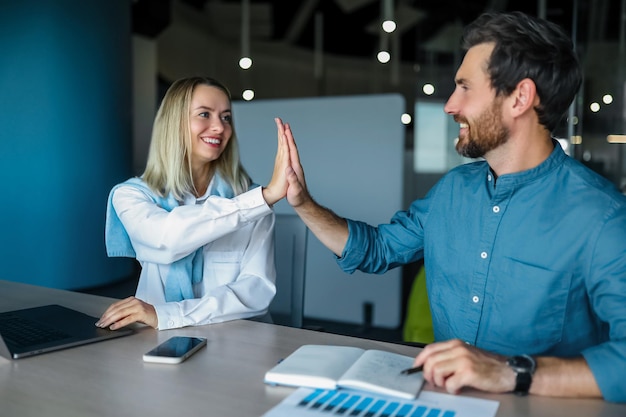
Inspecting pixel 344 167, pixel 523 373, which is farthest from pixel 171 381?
pixel 344 167

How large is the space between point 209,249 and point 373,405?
3.33 ft

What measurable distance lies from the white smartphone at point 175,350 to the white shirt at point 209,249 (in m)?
0.16

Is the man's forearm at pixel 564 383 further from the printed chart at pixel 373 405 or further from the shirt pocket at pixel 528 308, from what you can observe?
the shirt pocket at pixel 528 308

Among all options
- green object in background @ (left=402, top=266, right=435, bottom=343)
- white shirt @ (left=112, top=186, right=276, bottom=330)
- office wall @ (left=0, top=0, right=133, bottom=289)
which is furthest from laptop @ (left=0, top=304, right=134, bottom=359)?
office wall @ (left=0, top=0, right=133, bottom=289)

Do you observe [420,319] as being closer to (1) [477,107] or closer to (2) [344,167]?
(2) [344,167]

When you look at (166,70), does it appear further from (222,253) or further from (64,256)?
(222,253)

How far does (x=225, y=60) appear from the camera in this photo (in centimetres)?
823

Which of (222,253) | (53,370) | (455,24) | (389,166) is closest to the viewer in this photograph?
(53,370)

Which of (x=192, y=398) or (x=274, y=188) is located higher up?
(x=274, y=188)

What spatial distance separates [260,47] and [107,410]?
805 cm

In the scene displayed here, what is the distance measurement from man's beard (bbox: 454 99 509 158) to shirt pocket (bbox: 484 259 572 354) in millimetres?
293

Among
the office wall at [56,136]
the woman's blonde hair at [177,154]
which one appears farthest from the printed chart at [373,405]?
the office wall at [56,136]

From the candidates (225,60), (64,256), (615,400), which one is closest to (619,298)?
(615,400)

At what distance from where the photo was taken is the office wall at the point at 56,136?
474 cm
